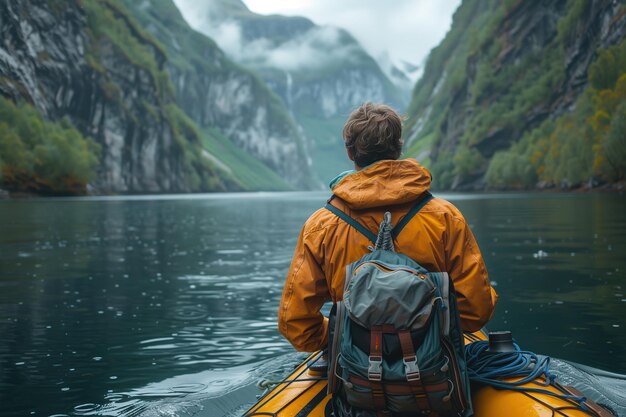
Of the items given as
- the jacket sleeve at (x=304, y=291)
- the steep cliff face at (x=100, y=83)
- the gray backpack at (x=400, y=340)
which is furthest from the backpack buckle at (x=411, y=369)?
the steep cliff face at (x=100, y=83)

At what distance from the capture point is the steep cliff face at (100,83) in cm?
11781

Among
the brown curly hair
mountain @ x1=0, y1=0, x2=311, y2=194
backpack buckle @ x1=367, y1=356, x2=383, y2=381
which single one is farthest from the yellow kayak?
mountain @ x1=0, y1=0, x2=311, y2=194

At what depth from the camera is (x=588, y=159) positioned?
82812 mm

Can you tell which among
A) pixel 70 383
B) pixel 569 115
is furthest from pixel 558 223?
pixel 569 115

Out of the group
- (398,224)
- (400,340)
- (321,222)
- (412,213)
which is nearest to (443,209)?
(412,213)

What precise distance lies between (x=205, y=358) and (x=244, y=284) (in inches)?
309

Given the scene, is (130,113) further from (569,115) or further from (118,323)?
(118,323)

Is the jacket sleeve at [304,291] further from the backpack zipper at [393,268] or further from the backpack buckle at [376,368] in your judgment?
the backpack buckle at [376,368]

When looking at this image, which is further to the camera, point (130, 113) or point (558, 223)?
point (130, 113)

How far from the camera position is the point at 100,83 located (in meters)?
152

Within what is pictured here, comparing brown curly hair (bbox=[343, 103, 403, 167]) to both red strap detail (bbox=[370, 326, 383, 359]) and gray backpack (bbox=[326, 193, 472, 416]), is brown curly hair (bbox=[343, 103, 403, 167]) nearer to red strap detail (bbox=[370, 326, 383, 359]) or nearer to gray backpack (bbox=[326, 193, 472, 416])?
gray backpack (bbox=[326, 193, 472, 416])

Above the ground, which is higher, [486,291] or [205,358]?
[486,291]

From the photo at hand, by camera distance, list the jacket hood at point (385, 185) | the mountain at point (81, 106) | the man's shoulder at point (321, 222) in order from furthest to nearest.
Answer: the mountain at point (81, 106), the man's shoulder at point (321, 222), the jacket hood at point (385, 185)

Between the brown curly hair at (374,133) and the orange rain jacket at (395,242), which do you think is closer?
the orange rain jacket at (395,242)
